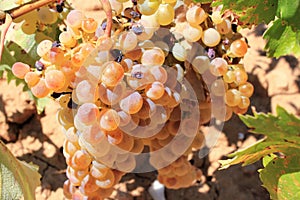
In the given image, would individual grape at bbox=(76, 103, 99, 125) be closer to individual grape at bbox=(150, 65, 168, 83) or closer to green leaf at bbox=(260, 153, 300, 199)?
individual grape at bbox=(150, 65, 168, 83)

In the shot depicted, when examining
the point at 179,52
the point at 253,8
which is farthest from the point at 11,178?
the point at 253,8

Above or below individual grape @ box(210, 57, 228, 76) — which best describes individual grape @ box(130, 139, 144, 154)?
below

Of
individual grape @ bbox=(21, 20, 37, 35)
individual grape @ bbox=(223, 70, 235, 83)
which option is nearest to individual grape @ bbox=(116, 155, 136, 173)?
individual grape @ bbox=(223, 70, 235, 83)

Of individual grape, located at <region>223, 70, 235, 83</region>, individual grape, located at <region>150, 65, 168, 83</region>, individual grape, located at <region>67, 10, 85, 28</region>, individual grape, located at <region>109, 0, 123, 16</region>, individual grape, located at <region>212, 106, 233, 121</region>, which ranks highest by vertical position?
individual grape, located at <region>109, 0, 123, 16</region>

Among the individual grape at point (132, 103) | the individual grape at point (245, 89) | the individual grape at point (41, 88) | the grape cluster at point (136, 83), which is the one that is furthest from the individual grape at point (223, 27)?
the individual grape at point (41, 88)

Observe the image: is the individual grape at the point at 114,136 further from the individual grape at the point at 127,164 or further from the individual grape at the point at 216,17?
the individual grape at the point at 216,17
